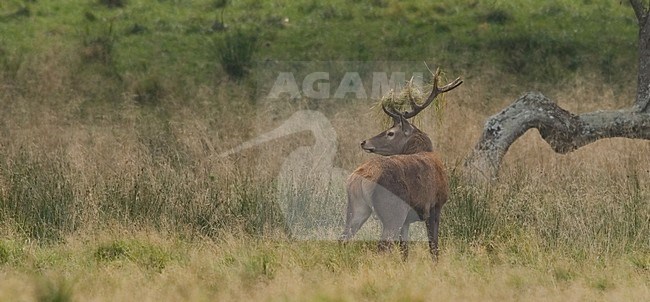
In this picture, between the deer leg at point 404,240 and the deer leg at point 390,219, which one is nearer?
the deer leg at point 390,219

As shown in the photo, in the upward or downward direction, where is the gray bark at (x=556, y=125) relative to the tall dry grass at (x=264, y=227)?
upward

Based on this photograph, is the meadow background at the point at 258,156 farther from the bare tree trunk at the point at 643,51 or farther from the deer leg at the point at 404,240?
the bare tree trunk at the point at 643,51

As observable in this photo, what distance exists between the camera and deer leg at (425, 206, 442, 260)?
34.1ft

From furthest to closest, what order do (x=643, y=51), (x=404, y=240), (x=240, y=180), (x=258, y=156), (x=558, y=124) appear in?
(x=258, y=156) → (x=643, y=51) → (x=558, y=124) → (x=240, y=180) → (x=404, y=240)

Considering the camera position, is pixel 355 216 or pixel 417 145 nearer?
pixel 355 216

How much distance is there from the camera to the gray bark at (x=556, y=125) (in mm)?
13836

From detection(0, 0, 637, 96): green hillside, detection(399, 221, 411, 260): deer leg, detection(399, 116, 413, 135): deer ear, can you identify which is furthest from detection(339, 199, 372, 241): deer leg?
detection(0, 0, 637, 96): green hillside

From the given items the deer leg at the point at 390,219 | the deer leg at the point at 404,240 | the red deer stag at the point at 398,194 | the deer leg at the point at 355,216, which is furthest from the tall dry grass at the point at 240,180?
the deer leg at the point at 355,216

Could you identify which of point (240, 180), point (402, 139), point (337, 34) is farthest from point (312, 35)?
point (402, 139)

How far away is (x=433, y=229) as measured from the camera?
A: 10.5 metres

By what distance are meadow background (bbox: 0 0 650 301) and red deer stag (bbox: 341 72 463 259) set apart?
0.73 feet

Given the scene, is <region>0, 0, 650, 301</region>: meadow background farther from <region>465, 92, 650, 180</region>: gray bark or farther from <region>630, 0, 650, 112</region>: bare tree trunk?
<region>630, 0, 650, 112</region>: bare tree trunk

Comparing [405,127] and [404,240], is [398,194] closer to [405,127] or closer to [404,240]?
[404,240]

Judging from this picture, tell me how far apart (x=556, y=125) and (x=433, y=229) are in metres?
3.94
